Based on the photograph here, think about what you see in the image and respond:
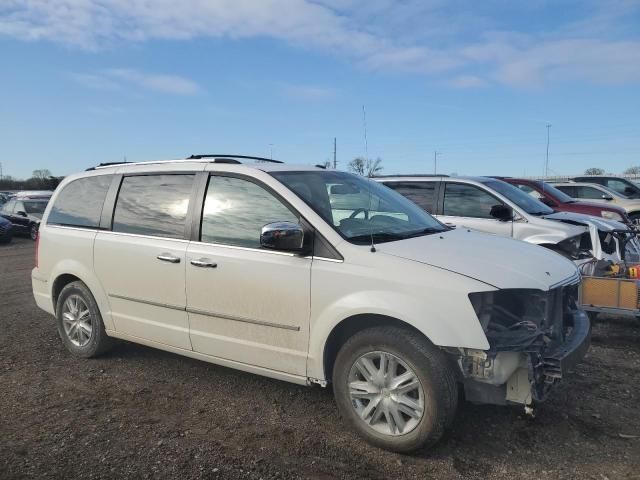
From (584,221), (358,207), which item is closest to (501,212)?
(584,221)

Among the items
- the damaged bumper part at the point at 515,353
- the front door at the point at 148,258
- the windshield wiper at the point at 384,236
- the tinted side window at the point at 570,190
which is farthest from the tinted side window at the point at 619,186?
the front door at the point at 148,258

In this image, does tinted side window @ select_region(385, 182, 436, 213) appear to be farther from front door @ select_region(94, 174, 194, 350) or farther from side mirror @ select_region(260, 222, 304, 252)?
side mirror @ select_region(260, 222, 304, 252)

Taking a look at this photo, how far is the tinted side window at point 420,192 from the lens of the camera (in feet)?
26.7

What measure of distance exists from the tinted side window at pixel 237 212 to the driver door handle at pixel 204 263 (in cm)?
16

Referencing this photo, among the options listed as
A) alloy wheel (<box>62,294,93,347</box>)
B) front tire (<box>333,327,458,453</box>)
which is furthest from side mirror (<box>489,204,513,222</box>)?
alloy wheel (<box>62,294,93,347</box>)

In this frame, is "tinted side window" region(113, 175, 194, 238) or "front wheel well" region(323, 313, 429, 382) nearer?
"front wheel well" region(323, 313, 429, 382)

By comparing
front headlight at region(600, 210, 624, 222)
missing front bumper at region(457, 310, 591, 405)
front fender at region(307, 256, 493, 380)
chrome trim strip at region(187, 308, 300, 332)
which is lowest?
missing front bumper at region(457, 310, 591, 405)

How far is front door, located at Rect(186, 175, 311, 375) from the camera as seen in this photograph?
3721mm

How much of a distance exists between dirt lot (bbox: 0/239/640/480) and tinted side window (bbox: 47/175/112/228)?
1374 millimetres

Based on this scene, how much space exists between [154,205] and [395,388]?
2.61 meters

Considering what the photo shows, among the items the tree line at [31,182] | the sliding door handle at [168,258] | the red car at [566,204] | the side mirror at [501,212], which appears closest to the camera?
the sliding door handle at [168,258]

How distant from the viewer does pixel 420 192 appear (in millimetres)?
8234

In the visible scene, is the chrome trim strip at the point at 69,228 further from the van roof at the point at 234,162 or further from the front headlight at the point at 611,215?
the front headlight at the point at 611,215

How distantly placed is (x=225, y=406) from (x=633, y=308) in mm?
3841
